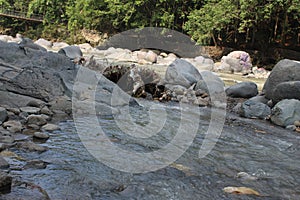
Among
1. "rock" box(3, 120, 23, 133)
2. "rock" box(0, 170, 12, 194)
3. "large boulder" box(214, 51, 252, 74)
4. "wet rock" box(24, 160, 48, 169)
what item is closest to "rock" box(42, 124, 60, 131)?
"rock" box(3, 120, 23, 133)

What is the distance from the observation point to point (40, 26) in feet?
102

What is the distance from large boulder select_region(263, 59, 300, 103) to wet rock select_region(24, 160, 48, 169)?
18.0 ft

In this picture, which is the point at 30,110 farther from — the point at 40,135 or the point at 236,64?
the point at 236,64

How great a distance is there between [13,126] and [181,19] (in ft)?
72.5

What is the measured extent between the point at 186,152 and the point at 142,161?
2.19ft

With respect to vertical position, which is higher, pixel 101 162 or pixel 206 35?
pixel 206 35

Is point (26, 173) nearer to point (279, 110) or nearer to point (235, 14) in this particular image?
point (279, 110)

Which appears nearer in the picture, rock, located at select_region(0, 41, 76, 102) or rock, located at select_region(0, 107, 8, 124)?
rock, located at select_region(0, 107, 8, 124)

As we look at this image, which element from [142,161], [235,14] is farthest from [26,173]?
[235,14]

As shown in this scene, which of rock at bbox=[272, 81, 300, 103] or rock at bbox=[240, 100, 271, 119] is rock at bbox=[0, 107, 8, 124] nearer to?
rock at bbox=[240, 100, 271, 119]

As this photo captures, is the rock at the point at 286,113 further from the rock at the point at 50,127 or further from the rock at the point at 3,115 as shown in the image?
the rock at the point at 3,115

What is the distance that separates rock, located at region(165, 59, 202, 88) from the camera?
29.1 feet

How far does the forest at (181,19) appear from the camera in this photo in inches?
704

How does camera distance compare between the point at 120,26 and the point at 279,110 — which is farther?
the point at 120,26
